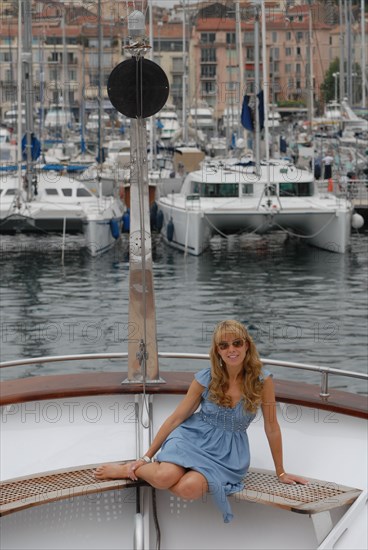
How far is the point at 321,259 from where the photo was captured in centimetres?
2816

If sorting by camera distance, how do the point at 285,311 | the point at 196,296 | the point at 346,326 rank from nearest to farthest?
the point at 346,326
the point at 285,311
the point at 196,296

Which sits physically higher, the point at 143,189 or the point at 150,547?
the point at 143,189

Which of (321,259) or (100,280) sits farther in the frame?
(321,259)

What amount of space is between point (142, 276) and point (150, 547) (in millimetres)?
1620

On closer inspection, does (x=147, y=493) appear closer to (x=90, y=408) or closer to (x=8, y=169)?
(x=90, y=408)

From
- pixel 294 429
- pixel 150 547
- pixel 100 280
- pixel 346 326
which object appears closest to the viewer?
pixel 150 547

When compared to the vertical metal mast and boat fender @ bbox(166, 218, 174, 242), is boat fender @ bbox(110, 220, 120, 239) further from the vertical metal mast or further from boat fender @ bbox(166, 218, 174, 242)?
the vertical metal mast

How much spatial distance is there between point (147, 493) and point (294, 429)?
1.05 metres

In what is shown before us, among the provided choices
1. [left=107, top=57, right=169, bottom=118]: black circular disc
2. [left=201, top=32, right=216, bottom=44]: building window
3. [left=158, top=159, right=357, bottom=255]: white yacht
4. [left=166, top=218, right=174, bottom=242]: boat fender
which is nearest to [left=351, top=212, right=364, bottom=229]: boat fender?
[left=158, top=159, right=357, bottom=255]: white yacht

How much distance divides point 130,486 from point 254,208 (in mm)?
23653

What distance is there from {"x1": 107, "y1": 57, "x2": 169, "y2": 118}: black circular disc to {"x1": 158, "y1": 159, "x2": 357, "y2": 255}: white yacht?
73.9 feet

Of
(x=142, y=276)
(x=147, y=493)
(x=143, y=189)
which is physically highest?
(x=143, y=189)

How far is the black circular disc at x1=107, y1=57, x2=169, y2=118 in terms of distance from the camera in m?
5.80

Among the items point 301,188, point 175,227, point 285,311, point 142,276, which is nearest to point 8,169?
point 175,227
